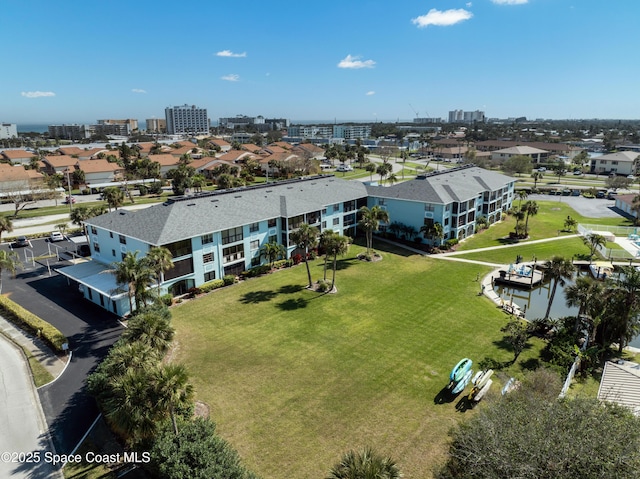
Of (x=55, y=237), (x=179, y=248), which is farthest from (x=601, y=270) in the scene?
(x=55, y=237)

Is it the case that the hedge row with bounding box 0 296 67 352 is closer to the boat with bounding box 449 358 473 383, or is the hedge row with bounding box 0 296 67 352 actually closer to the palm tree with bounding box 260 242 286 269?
the palm tree with bounding box 260 242 286 269

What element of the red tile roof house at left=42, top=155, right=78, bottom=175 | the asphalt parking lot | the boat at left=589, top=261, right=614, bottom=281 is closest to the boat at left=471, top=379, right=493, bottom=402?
the boat at left=589, top=261, right=614, bottom=281

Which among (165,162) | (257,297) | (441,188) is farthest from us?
(165,162)

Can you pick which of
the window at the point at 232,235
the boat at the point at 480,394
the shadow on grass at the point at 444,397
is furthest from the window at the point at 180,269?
the boat at the point at 480,394

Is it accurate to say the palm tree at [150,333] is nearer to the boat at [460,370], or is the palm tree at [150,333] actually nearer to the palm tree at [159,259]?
the palm tree at [159,259]

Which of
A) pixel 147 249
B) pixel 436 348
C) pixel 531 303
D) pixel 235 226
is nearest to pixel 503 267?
pixel 531 303

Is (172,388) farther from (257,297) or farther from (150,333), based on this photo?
(257,297)
